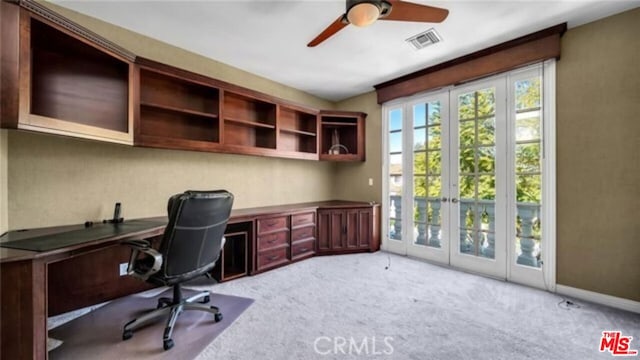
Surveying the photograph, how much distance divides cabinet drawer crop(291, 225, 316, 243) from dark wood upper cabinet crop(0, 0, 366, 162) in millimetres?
1113

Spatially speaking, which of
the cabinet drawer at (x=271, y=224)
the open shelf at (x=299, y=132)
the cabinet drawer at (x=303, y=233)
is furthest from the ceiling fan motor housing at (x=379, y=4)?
the cabinet drawer at (x=303, y=233)

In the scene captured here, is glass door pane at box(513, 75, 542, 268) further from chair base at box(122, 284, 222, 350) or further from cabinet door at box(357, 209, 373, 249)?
chair base at box(122, 284, 222, 350)

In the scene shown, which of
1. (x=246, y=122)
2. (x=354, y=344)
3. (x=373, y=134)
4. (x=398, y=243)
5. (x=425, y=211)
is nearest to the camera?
(x=354, y=344)

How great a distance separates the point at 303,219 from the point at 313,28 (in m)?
2.44

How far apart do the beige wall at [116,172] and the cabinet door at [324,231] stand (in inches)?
32.5

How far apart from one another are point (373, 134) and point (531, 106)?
216cm

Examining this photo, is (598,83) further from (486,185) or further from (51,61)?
(51,61)

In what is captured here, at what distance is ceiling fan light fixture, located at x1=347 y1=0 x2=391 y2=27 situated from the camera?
5.65 ft

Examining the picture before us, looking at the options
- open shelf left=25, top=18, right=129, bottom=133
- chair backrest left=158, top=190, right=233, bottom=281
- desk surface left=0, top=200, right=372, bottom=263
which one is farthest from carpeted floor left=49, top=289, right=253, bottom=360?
open shelf left=25, top=18, right=129, bottom=133

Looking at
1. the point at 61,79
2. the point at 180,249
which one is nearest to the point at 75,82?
the point at 61,79

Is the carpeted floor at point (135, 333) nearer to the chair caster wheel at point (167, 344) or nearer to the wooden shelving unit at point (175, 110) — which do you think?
the chair caster wheel at point (167, 344)

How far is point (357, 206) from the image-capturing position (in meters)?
4.15

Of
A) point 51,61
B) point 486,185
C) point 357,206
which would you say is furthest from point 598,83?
point 51,61

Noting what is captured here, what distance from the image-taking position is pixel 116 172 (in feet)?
8.63
